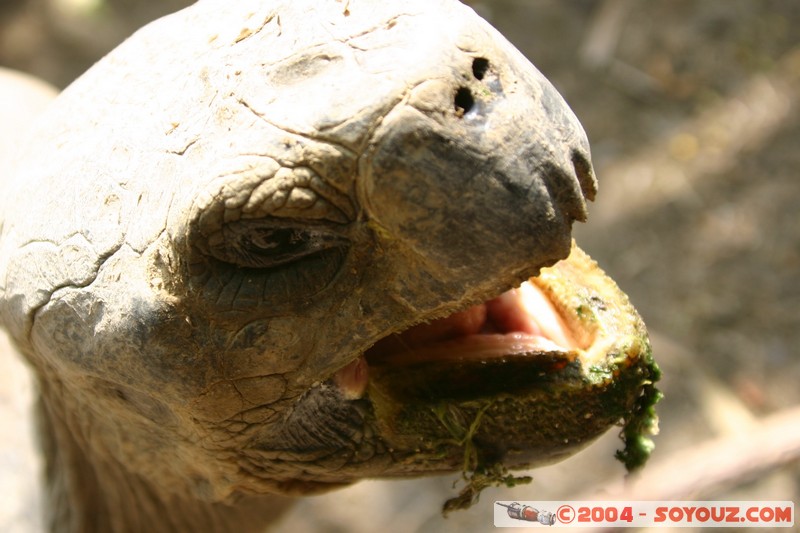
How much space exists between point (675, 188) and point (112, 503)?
4327 mm

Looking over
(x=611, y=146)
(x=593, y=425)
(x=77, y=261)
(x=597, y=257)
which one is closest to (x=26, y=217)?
(x=77, y=261)

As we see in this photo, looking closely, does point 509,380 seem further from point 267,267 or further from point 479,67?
point 479,67

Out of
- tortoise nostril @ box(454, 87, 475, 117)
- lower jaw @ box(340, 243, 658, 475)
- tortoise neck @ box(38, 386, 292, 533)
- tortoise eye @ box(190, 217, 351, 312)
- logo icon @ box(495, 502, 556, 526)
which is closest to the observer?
tortoise nostril @ box(454, 87, 475, 117)

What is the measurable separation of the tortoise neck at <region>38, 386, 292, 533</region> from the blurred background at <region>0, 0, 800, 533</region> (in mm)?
2005

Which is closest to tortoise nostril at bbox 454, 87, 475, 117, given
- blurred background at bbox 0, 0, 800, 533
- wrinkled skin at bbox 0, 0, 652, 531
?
wrinkled skin at bbox 0, 0, 652, 531

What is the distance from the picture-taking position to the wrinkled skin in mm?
1425

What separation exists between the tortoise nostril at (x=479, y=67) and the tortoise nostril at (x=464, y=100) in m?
0.04

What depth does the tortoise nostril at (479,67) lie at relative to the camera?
1.45 m

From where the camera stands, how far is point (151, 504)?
7.73 ft

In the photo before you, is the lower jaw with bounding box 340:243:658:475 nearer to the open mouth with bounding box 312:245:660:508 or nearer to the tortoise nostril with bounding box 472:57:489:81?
the open mouth with bounding box 312:245:660:508

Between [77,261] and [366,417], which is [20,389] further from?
[366,417]

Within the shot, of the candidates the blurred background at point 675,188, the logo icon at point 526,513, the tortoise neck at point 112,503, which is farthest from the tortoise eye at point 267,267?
the blurred background at point 675,188

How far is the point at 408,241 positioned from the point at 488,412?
20.6 inches

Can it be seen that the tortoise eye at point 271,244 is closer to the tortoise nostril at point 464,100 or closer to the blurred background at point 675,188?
the tortoise nostril at point 464,100
